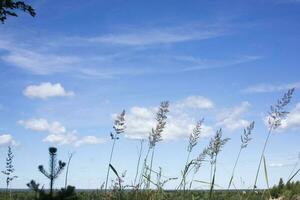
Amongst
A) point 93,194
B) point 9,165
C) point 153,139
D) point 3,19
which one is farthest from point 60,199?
point 3,19

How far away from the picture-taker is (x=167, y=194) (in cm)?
522

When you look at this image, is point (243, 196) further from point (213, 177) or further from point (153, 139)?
point (153, 139)

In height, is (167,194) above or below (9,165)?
below

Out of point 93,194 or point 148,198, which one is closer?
point 148,198

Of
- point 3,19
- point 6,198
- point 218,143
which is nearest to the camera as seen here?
point 218,143

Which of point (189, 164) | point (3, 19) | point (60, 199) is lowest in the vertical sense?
point (60, 199)

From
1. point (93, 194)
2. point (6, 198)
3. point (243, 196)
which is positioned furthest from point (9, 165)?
point (243, 196)

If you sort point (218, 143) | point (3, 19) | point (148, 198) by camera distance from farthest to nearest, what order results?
point (3, 19) → point (148, 198) → point (218, 143)

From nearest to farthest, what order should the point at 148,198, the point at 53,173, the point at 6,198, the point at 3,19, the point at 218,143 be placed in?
the point at 218,143 → the point at 148,198 → the point at 53,173 → the point at 6,198 → the point at 3,19

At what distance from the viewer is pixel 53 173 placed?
→ 6203mm

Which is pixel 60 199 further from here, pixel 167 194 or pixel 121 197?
pixel 167 194

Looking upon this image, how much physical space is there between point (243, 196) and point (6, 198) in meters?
3.48

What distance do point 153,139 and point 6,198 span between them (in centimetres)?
314

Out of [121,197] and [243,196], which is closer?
[121,197]
